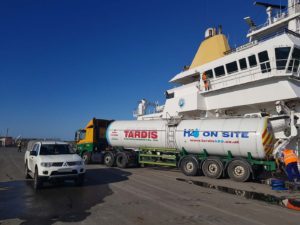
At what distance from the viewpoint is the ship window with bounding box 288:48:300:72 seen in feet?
49.5

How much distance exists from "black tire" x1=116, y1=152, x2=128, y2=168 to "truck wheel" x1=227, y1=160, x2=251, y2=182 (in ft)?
25.0

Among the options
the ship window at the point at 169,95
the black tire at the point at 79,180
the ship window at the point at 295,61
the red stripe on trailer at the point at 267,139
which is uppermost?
the ship window at the point at 295,61

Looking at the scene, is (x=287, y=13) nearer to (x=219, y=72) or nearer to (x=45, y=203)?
(x=219, y=72)

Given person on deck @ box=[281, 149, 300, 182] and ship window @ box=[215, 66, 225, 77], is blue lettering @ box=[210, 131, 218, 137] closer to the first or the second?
person on deck @ box=[281, 149, 300, 182]

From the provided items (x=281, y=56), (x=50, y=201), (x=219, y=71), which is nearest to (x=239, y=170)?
(x=281, y=56)

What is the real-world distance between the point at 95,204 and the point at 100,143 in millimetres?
14344

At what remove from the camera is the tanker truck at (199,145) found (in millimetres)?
13578

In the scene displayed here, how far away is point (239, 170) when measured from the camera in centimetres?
1384

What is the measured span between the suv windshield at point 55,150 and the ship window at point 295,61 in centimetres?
1185

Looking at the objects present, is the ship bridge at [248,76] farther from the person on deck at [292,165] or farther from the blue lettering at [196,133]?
the person on deck at [292,165]

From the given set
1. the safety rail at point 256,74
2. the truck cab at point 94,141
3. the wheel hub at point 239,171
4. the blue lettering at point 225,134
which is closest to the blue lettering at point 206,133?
the blue lettering at point 225,134

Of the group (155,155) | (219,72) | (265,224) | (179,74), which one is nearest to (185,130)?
(155,155)

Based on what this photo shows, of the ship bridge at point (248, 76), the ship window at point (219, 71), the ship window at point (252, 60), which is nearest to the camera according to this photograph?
the ship bridge at point (248, 76)

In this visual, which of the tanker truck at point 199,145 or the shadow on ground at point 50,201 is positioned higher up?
the tanker truck at point 199,145
